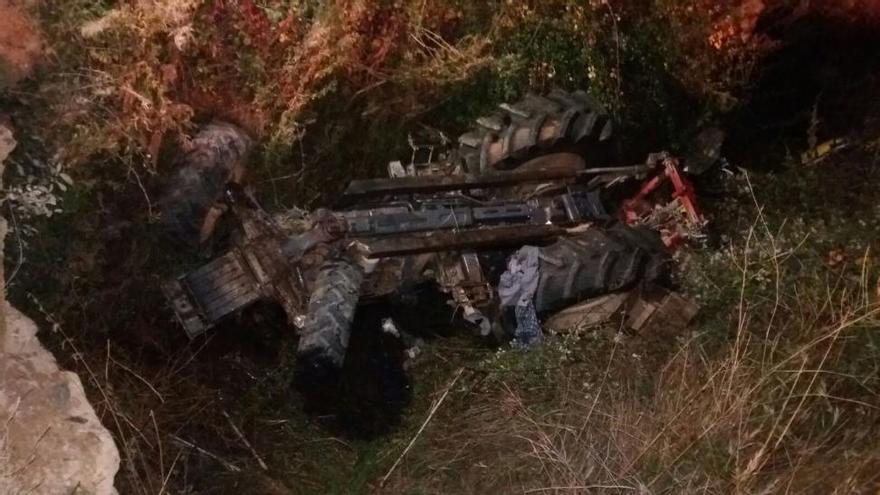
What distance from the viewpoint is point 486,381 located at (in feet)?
13.8

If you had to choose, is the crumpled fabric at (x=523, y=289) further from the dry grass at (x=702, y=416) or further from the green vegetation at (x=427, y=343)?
the dry grass at (x=702, y=416)

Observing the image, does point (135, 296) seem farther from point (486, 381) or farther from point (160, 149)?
point (486, 381)

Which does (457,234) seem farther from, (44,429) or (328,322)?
(44,429)

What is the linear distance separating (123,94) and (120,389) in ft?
4.88

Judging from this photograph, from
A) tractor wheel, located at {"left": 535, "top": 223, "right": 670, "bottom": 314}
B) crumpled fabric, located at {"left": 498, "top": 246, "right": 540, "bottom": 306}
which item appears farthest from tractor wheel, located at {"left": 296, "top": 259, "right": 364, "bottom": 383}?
tractor wheel, located at {"left": 535, "top": 223, "right": 670, "bottom": 314}

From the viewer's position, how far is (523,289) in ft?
13.8

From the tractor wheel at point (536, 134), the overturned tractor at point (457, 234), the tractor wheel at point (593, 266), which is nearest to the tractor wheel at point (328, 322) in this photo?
the overturned tractor at point (457, 234)

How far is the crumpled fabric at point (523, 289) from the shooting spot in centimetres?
421

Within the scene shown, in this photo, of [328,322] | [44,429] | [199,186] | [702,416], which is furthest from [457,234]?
[44,429]

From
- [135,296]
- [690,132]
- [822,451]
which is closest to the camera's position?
[822,451]

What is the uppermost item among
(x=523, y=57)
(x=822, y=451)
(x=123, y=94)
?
(x=123, y=94)

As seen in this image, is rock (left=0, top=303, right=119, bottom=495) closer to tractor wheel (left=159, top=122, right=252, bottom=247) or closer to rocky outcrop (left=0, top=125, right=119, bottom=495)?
rocky outcrop (left=0, top=125, right=119, bottom=495)

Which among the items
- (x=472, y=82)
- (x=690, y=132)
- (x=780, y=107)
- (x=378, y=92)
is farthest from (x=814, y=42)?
(x=378, y=92)

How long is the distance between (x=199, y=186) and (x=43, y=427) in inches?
52.5
